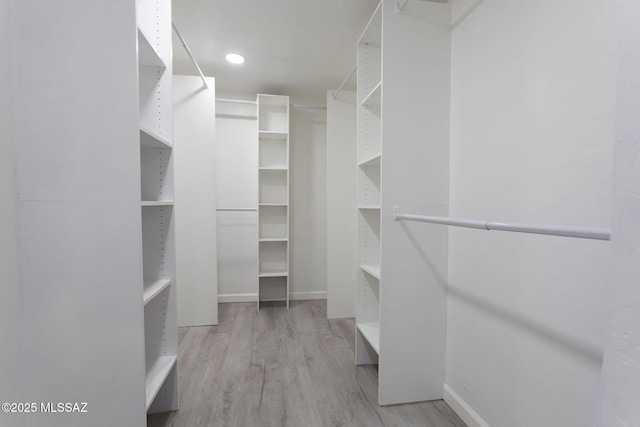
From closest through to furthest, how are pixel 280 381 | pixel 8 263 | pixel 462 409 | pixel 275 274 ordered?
pixel 8 263 → pixel 462 409 → pixel 280 381 → pixel 275 274

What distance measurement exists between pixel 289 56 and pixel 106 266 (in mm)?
2253

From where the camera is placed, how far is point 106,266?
103 cm

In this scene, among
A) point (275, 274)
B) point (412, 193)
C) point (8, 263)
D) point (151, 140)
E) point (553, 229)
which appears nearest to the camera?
point (553, 229)

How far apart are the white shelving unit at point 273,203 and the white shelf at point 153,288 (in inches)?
68.8

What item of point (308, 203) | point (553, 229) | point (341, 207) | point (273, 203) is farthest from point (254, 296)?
point (553, 229)

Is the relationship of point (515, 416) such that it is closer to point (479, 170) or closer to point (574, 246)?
point (574, 246)

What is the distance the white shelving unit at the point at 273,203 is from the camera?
10.6ft

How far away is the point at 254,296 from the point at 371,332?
1.86 metres

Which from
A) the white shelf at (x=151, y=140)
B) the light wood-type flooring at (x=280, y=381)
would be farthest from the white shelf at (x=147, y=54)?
the light wood-type flooring at (x=280, y=381)

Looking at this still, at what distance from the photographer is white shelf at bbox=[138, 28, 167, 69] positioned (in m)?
1.18

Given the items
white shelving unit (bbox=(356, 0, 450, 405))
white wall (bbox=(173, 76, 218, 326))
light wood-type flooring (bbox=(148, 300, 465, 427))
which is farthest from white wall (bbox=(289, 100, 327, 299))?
white shelving unit (bbox=(356, 0, 450, 405))

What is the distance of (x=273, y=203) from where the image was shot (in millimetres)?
3279

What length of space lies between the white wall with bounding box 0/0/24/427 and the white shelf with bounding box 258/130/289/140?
213cm

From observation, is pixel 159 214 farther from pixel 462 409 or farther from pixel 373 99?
pixel 462 409
